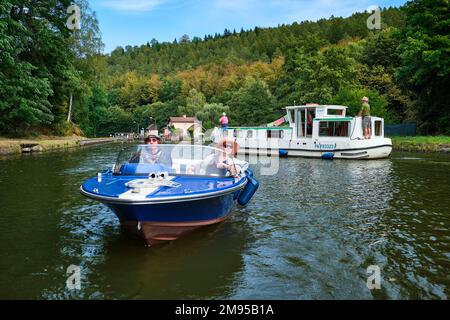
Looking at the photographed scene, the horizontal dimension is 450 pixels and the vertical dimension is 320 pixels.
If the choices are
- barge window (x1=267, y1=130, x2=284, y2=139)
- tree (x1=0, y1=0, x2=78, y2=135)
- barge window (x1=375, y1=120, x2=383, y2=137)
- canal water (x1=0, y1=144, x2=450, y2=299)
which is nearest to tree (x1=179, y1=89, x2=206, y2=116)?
tree (x1=0, y1=0, x2=78, y2=135)

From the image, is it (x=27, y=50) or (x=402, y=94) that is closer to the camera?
(x=27, y=50)

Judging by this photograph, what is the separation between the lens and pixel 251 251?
739cm

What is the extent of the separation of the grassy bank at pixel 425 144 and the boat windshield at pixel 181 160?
25.0 meters

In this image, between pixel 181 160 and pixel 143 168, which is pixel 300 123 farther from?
pixel 143 168

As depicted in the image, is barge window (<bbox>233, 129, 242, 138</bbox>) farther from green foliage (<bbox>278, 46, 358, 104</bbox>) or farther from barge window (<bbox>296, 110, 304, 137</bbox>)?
green foliage (<bbox>278, 46, 358, 104</bbox>)

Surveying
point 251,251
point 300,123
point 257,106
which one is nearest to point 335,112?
point 300,123

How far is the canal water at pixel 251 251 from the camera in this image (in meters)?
5.67

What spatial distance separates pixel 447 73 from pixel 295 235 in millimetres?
31964

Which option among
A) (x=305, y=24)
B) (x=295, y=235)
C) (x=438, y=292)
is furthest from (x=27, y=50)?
(x=305, y=24)

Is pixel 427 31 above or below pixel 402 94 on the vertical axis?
above

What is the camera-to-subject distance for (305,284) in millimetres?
5875

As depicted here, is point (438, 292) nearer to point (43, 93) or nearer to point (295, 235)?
point (295, 235)
